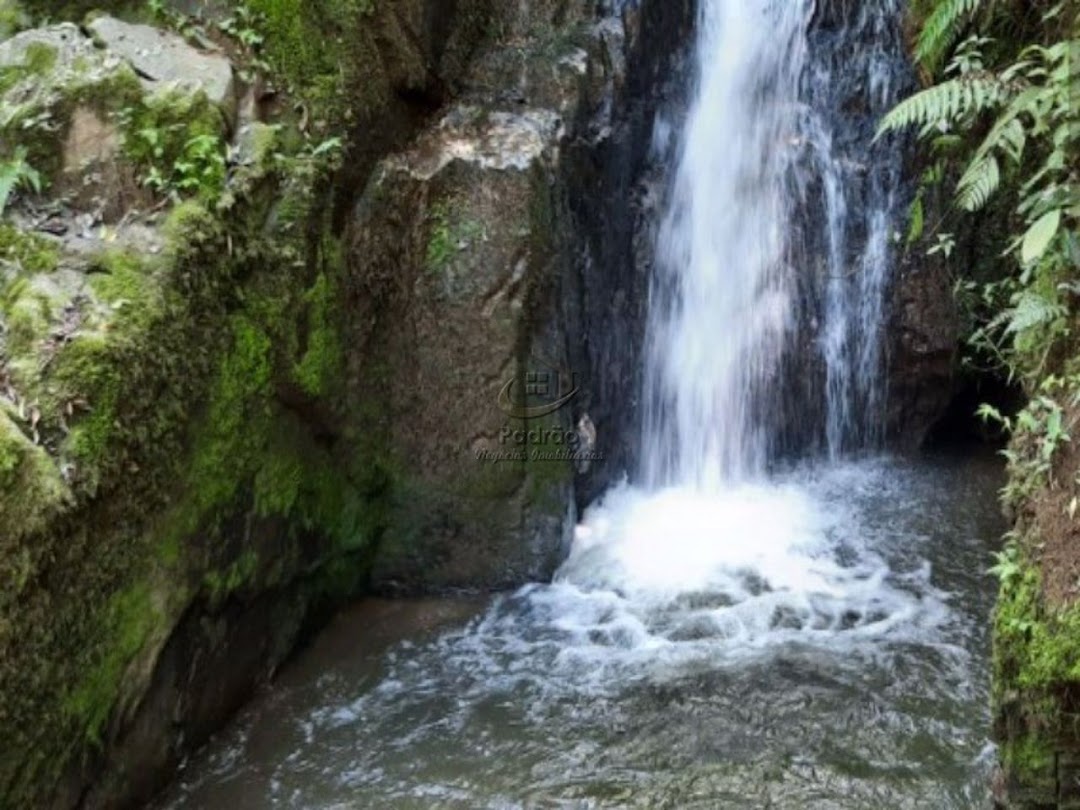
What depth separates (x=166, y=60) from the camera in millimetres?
4832

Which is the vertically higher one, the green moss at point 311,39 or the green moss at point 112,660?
the green moss at point 311,39

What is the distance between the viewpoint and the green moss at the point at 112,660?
3.75 m

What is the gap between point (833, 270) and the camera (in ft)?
25.4

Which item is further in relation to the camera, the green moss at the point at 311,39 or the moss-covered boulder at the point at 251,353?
the green moss at the point at 311,39

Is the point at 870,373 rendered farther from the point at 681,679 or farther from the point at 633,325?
the point at 681,679


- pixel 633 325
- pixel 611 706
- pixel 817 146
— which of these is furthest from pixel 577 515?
pixel 817 146

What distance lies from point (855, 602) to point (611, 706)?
73.0 inches

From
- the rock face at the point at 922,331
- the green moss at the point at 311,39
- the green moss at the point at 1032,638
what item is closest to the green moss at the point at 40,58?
the green moss at the point at 311,39

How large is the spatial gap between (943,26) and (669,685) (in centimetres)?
392

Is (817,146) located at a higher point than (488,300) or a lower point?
higher

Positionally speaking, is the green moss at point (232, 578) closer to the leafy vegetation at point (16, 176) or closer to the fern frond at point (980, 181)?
the leafy vegetation at point (16, 176)

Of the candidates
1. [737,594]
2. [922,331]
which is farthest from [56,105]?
[922,331]

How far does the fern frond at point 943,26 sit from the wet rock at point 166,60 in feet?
12.7

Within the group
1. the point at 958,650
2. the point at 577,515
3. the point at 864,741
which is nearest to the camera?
the point at 864,741
